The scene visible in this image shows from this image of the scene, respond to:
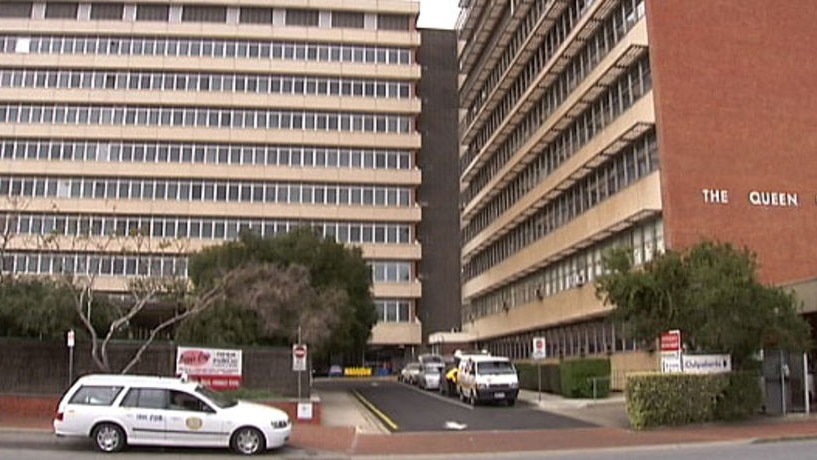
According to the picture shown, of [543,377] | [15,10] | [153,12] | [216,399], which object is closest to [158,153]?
[153,12]

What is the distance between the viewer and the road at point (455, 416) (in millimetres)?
24866

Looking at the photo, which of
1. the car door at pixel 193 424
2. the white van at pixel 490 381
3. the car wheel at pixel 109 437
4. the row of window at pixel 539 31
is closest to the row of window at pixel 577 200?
the row of window at pixel 539 31

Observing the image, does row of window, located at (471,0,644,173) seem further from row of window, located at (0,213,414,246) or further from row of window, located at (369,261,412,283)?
row of window, located at (0,213,414,246)

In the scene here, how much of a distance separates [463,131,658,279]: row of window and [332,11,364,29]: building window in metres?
23.6

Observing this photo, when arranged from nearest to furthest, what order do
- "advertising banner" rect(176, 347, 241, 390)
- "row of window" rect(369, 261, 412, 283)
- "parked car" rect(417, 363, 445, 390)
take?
"advertising banner" rect(176, 347, 241, 390) → "parked car" rect(417, 363, 445, 390) → "row of window" rect(369, 261, 412, 283)

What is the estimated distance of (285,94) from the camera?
233 ft

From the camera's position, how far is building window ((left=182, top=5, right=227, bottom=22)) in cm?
7231

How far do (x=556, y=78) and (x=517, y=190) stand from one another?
35.2 ft

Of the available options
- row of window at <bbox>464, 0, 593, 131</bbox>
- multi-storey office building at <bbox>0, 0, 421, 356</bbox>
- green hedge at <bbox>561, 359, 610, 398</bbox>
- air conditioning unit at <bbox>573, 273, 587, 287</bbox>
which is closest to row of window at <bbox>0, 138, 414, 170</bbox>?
multi-storey office building at <bbox>0, 0, 421, 356</bbox>

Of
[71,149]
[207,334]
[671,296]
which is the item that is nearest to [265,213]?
[71,149]

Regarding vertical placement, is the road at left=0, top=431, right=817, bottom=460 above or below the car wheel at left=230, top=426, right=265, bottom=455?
below

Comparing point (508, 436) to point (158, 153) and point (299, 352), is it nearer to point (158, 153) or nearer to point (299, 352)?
point (299, 352)

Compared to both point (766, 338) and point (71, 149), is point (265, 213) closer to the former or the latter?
point (71, 149)

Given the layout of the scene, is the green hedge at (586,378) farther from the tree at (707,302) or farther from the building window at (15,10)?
the building window at (15,10)
